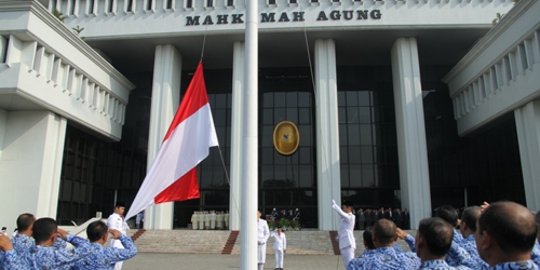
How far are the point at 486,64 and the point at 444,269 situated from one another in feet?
77.8

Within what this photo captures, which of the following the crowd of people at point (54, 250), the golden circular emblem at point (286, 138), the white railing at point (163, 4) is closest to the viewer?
the crowd of people at point (54, 250)

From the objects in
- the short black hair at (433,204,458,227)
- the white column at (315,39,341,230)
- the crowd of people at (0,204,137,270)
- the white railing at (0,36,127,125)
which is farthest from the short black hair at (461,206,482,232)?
the white column at (315,39,341,230)

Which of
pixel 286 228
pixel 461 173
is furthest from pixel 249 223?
pixel 461 173

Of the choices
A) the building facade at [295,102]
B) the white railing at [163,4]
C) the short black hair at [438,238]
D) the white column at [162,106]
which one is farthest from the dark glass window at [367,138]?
the short black hair at [438,238]

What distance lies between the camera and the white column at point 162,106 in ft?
80.1

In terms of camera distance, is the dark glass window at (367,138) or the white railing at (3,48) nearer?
the white railing at (3,48)

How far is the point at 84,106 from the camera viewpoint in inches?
948

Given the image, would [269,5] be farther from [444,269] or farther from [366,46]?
[444,269]

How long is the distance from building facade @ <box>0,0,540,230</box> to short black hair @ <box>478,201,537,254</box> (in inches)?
791

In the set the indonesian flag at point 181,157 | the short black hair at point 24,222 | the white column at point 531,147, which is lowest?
the short black hair at point 24,222

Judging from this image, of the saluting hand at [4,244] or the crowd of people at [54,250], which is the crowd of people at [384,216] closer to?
the crowd of people at [54,250]

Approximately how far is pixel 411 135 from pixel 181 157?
2053cm

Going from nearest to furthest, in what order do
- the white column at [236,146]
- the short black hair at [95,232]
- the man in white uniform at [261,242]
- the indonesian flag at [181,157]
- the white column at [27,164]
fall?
the short black hair at [95,232] < the indonesian flag at [181,157] < the man in white uniform at [261,242] < the white column at [27,164] < the white column at [236,146]

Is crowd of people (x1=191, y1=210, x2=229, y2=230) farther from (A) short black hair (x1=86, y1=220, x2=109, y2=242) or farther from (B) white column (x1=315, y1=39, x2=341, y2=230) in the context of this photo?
(A) short black hair (x1=86, y1=220, x2=109, y2=242)
